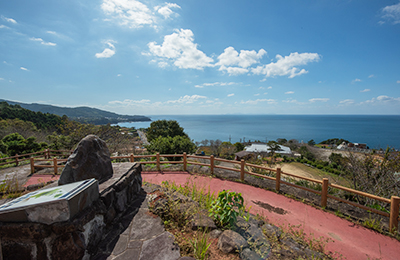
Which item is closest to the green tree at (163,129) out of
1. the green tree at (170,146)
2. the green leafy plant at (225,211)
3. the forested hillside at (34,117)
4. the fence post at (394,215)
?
the green tree at (170,146)

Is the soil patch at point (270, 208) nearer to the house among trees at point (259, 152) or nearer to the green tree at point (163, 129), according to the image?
the house among trees at point (259, 152)

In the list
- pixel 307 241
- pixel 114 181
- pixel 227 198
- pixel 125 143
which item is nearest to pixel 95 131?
pixel 125 143

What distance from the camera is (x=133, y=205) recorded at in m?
3.60

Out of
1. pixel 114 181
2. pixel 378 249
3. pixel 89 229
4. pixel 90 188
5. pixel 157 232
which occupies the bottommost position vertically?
pixel 378 249

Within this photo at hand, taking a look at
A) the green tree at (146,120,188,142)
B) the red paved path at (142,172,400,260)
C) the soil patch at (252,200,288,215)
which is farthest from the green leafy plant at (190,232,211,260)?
the green tree at (146,120,188,142)

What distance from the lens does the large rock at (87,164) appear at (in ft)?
10.2

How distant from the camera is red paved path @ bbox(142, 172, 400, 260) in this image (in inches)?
130

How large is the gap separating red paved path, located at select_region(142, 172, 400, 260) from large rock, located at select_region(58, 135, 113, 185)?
259cm

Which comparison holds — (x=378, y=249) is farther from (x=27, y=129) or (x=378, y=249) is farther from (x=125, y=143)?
(x=27, y=129)

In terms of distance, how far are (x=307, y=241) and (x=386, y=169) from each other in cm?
497

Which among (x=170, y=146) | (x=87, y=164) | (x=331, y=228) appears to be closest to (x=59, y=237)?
(x=87, y=164)

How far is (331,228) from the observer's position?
3961 millimetres

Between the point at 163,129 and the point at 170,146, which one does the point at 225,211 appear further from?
the point at 163,129

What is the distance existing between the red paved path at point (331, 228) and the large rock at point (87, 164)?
2587 millimetres
